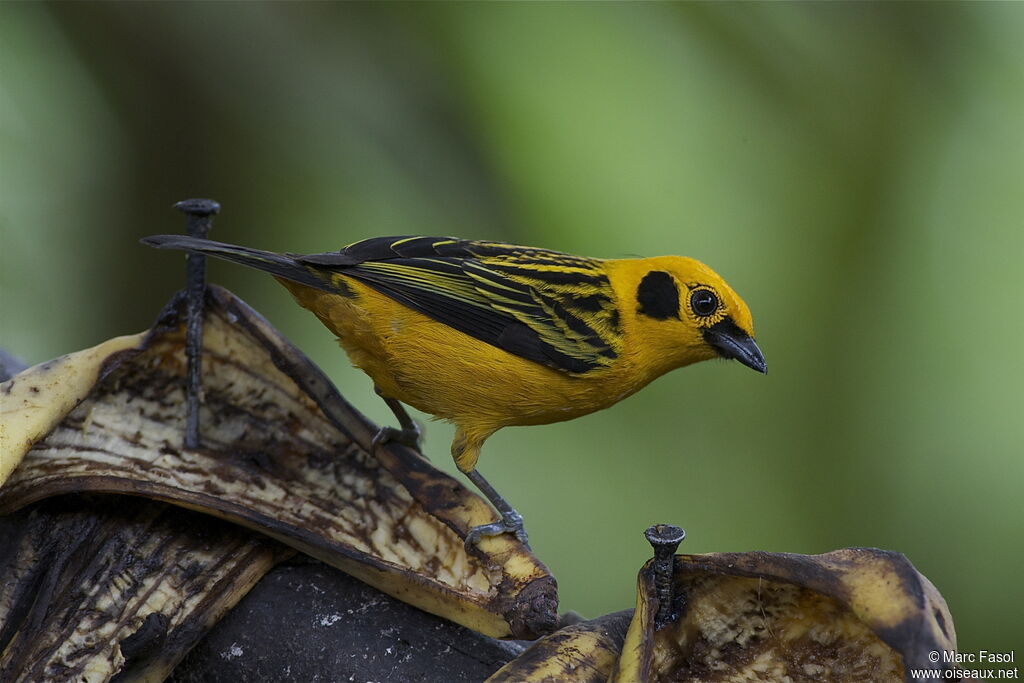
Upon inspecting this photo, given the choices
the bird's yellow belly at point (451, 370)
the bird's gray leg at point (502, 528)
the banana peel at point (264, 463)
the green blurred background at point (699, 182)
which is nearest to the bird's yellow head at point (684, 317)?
the bird's yellow belly at point (451, 370)

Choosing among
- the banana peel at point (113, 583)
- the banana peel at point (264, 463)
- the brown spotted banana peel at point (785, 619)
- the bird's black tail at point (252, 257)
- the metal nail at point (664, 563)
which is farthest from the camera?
Result: the bird's black tail at point (252, 257)

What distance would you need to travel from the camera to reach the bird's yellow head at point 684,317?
10.4 feet

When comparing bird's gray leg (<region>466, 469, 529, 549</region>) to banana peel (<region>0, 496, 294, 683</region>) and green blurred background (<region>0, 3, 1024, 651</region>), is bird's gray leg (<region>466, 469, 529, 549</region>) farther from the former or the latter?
green blurred background (<region>0, 3, 1024, 651</region>)

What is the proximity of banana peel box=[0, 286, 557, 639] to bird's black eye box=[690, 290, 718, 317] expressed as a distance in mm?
985

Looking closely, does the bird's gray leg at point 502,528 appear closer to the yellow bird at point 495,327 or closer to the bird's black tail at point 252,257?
the yellow bird at point 495,327

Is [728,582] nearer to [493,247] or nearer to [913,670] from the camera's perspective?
[913,670]

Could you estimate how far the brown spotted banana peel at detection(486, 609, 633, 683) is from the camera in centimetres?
198

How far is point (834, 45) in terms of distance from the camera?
494cm

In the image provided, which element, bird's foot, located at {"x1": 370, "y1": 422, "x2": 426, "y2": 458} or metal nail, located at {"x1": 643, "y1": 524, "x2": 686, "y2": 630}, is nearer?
metal nail, located at {"x1": 643, "y1": 524, "x2": 686, "y2": 630}

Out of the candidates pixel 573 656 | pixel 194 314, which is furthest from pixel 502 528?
pixel 194 314

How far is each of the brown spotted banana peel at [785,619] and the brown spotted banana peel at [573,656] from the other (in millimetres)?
89

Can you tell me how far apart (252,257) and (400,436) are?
2.25ft

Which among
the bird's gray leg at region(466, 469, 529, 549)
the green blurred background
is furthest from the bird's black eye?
the green blurred background

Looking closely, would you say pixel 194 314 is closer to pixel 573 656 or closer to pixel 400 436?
pixel 400 436
